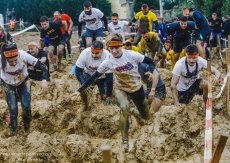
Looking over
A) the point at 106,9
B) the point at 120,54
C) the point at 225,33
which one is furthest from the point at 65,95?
the point at 106,9

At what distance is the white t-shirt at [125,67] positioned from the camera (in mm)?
8578

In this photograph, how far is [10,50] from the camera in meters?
8.76

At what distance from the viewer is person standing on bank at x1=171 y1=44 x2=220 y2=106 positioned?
32.1 ft

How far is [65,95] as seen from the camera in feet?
42.2

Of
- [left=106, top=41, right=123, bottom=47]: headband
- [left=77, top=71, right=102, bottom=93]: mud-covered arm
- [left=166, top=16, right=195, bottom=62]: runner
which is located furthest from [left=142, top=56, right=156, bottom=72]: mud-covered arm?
[left=166, top=16, right=195, bottom=62]: runner

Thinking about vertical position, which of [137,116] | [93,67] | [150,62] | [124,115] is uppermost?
[150,62]

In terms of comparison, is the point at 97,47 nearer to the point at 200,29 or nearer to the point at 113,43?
the point at 113,43

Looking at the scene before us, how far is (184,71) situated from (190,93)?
1.74ft

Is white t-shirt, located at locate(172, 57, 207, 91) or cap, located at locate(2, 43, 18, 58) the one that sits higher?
cap, located at locate(2, 43, 18, 58)

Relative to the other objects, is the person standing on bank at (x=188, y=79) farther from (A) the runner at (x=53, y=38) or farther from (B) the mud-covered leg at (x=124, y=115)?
(A) the runner at (x=53, y=38)

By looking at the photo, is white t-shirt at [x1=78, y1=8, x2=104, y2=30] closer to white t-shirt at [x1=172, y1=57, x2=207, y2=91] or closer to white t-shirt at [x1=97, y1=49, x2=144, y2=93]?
white t-shirt at [x1=172, y1=57, x2=207, y2=91]

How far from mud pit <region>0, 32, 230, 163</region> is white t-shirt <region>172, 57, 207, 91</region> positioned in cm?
37

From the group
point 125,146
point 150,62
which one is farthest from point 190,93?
point 125,146

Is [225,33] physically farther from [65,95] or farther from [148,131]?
[148,131]
